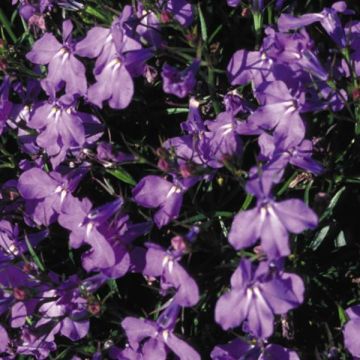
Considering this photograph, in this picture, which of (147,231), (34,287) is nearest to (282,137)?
(147,231)

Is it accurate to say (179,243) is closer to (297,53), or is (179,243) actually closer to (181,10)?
(297,53)

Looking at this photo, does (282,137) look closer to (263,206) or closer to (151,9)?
(263,206)

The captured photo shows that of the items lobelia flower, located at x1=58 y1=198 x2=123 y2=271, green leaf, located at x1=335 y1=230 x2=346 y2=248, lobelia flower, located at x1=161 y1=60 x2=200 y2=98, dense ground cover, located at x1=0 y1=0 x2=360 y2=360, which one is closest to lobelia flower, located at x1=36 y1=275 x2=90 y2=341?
dense ground cover, located at x1=0 y1=0 x2=360 y2=360

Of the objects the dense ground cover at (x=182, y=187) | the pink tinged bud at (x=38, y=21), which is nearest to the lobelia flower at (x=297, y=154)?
the dense ground cover at (x=182, y=187)

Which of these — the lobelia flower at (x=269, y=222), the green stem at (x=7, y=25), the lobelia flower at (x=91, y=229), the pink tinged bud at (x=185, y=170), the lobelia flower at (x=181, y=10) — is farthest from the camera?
the green stem at (x=7, y=25)

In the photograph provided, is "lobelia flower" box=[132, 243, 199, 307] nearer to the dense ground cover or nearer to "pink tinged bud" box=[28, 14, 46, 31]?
the dense ground cover

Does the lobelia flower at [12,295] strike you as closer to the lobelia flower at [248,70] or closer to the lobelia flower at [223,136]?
the lobelia flower at [223,136]

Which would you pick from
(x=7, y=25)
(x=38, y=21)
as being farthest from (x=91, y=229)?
(x=7, y=25)
